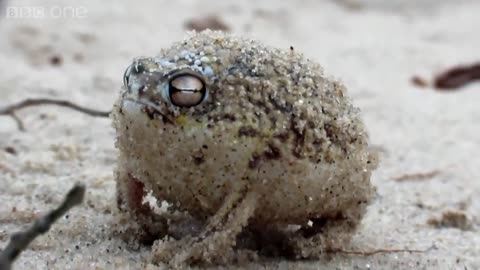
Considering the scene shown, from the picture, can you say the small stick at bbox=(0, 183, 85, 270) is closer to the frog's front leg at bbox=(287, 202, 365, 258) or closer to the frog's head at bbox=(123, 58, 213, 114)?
the frog's head at bbox=(123, 58, 213, 114)

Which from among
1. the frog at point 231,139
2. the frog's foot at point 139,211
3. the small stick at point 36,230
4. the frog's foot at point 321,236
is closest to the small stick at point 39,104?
the frog's foot at point 139,211

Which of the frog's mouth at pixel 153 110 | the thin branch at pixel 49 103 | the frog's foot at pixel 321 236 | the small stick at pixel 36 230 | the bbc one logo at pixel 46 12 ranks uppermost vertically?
the bbc one logo at pixel 46 12

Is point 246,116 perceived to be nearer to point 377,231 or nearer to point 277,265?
point 277,265

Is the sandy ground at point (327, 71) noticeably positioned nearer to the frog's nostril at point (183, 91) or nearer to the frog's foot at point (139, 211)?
the frog's foot at point (139, 211)

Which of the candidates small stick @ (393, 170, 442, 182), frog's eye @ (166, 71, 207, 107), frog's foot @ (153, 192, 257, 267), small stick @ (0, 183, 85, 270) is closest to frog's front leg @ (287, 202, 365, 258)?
frog's foot @ (153, 192, 257, 267)

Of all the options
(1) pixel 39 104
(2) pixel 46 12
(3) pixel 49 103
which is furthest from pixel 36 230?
(2) pixel 46 12

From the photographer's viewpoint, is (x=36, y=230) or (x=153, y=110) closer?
(x=36, y=230)

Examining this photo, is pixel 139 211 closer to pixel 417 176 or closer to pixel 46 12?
pixel 417 176
